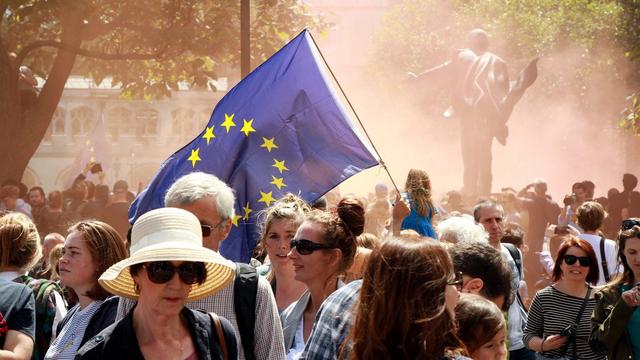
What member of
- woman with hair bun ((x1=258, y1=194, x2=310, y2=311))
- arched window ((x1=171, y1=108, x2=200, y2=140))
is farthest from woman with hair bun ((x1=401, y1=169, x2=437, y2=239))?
arched window ((x1=171, y1=108, x2=200, y2=140))

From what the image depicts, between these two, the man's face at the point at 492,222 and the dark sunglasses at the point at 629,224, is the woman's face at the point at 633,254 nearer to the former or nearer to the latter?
the dark sunglasses at the point at 629,224

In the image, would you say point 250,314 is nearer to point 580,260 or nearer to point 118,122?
point 580,260

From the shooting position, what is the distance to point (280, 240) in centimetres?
575

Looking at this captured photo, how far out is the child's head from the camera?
3875 mm

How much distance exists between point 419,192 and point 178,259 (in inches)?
164

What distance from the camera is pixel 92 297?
17.0 feet

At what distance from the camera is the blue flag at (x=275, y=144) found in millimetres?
6930

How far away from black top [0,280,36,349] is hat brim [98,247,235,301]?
1185mm

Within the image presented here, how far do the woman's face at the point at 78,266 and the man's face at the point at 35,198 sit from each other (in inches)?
433

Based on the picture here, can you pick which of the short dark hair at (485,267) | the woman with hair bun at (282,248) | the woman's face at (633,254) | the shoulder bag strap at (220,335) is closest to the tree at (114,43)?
the woman's face at (633,254)

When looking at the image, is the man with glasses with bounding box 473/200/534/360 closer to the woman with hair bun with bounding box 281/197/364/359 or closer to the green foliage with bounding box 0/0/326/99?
the woman with hair bun with bounding box 281/197/364/359

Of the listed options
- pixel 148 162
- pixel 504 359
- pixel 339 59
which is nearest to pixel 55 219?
pixel 504 359

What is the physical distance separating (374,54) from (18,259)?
4463 centimetres

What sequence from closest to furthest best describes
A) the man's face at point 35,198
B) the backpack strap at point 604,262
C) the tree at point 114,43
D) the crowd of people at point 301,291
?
1. the crowd of people at point 301,291
2. the backpack strap at point 604,262
3. the man's face at point 35,198
4. the tree at point 114,43
